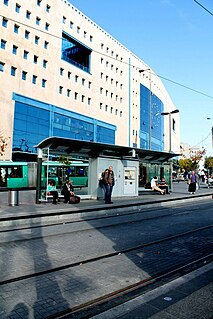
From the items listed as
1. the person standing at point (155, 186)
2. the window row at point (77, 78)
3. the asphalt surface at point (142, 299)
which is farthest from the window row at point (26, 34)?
the asphalt surface at point (142, 299)

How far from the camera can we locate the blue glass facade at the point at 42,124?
3941 centimetres

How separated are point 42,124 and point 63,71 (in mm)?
10869

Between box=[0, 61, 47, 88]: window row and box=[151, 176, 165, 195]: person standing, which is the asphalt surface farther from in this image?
box=[0, 61, 47, 88]: window row

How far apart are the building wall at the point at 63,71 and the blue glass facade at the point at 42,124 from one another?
32.3 inches

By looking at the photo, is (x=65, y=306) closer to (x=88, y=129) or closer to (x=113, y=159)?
(x=113, y=159)

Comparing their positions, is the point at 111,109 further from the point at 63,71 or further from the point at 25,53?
the point at 25,53

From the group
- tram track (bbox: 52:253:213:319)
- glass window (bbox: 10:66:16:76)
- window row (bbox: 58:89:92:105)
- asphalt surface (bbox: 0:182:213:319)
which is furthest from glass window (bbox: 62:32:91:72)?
asphalt surface (bbox: 0:182:213:319)

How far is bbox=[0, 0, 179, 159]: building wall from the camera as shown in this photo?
1518 inches

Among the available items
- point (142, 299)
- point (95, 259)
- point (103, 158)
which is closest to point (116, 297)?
point (142, 299)

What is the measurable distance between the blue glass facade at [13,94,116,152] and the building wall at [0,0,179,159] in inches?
32.3

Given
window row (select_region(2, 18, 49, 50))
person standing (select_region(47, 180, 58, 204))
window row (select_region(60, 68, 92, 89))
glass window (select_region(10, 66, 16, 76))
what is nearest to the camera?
person standing (select_region(47, 180, 58, 204))

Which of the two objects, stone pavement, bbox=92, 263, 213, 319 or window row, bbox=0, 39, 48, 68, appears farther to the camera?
window row, bbox=0, 39, 48, 68

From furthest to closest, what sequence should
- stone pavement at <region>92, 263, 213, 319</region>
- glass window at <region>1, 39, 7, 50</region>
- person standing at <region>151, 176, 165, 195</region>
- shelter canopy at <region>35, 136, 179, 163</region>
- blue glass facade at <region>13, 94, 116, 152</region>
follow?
blue glass facade at <region>13, 94, 116, 152</region>
glass window at <region>1, 39, 7, 50</region>
person standing at <region>151, 176, 165, 195</region>
shelter canopy at <region>35, 136, 179, 163</region>
stone pavement at <region>92, 263, 213, 319</region>

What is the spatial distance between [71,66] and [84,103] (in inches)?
266
